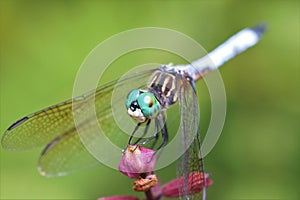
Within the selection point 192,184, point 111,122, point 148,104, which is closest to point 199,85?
point 111,122

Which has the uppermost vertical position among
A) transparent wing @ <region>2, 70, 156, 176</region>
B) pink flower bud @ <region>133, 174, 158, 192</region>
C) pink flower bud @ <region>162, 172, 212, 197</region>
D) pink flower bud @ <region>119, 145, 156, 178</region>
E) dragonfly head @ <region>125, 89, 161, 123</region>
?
transparent wing @ <region>2, 70, 156, 176</region>

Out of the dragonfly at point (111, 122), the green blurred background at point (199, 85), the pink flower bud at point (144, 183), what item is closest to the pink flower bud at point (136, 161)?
the pink flower bud at point (144, 183)

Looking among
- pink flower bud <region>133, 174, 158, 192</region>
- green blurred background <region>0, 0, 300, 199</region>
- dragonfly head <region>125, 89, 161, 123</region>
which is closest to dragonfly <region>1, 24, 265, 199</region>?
dragonfly head <region>125, 89, 161, 123</region>

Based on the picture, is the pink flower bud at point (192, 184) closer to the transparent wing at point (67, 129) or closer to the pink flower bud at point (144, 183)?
the pink flower bud at point (144, 183)

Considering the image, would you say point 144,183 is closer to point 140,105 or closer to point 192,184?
point 192,184

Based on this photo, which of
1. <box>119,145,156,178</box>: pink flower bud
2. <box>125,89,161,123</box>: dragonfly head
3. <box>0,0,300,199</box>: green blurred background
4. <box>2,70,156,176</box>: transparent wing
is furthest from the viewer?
<box>0,0,300,199</box>: green blurred background

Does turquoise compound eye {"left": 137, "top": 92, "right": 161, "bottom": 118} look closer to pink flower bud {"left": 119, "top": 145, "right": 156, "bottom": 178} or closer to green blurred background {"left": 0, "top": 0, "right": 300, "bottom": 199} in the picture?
pink flower bud {"left": 119, "top": 145, "right": 156, "bottom": 178}
